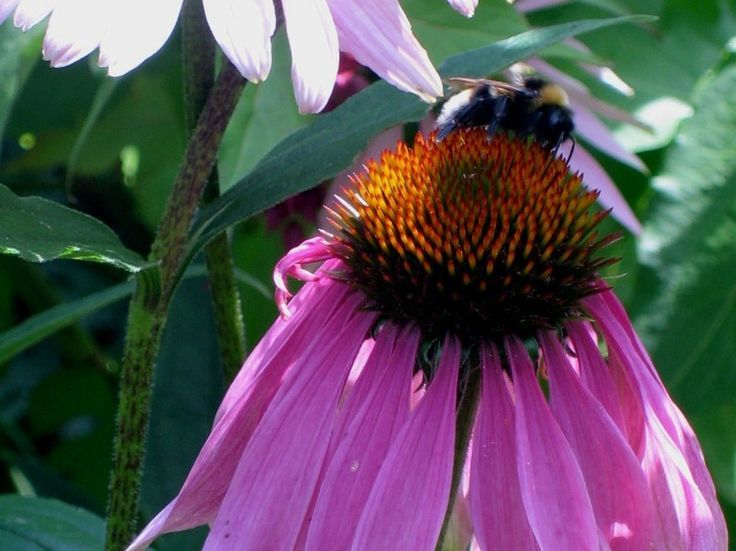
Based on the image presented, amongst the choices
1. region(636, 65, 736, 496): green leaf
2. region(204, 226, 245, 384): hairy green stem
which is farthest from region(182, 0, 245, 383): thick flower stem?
region(636, 65, 736, 496): green leaf

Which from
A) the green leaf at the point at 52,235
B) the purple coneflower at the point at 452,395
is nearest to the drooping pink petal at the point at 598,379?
the purple coneflower at the point at 452,395

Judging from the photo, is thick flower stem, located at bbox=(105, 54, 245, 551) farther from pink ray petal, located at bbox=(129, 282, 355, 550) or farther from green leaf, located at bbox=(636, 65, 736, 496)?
green leaf, located at bbox=(636, 65, 736, 496)

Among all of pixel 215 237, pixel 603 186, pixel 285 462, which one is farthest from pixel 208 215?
pixel 603 186

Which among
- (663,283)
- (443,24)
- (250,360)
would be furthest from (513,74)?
(250,360)

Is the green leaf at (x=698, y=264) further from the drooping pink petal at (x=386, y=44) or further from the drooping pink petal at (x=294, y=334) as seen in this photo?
the drooping pink petal at (x=386, y=44)

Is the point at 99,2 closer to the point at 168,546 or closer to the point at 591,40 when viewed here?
the point at 168,546

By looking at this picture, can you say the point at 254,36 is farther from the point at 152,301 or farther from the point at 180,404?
the point at 180,404

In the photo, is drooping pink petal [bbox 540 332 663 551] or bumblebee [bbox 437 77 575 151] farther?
bumblebee [bbox 437 77 575 151]
